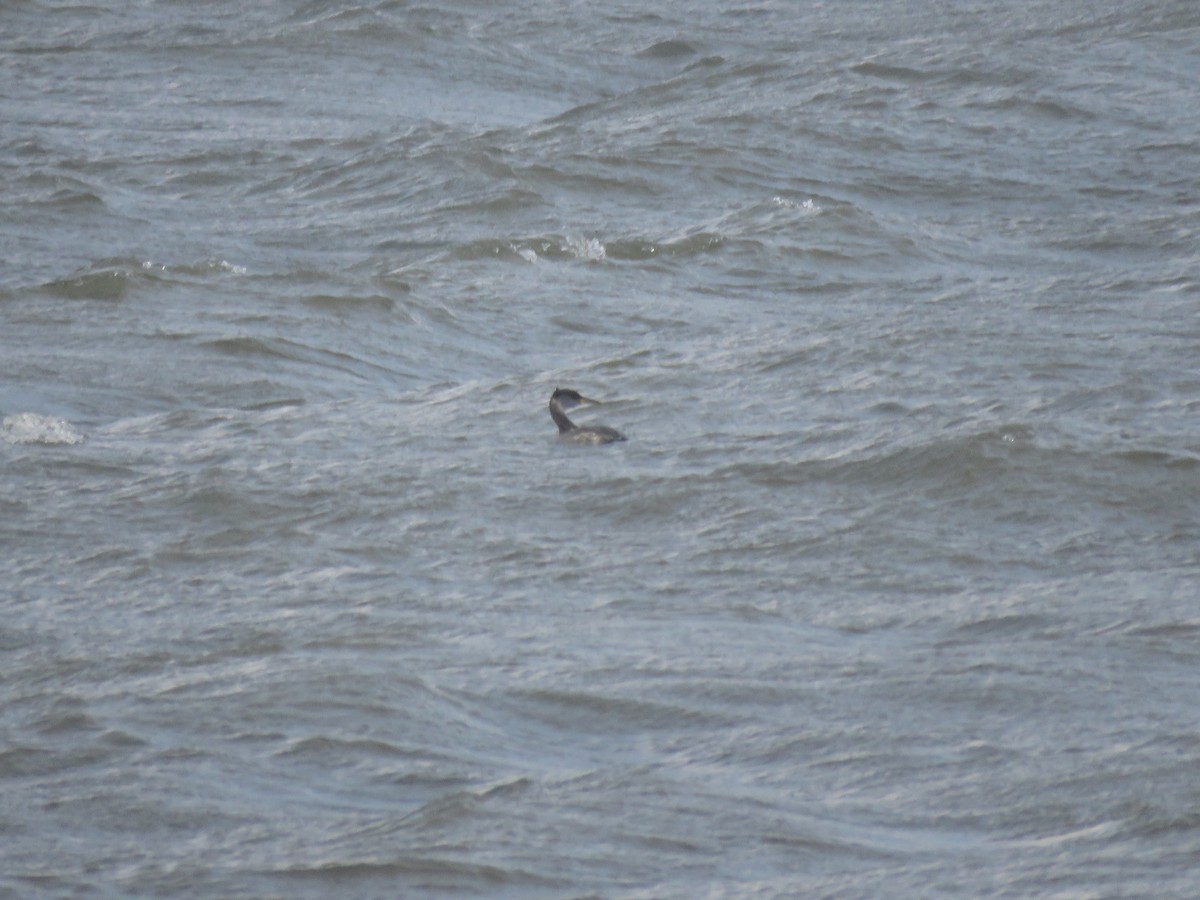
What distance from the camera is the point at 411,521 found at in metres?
10.3

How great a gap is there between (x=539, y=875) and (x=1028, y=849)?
4.77 ft

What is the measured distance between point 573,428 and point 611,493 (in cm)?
78

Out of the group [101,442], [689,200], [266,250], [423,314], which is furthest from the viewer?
[689,200]

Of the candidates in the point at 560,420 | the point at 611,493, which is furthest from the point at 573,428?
the point at 611,493

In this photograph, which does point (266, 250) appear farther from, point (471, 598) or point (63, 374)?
point (471, 598)

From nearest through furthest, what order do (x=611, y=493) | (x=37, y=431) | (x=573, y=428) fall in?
(x=611, y=493) < (x=573, y=428) < (x=37, y=431)

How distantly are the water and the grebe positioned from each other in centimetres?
16

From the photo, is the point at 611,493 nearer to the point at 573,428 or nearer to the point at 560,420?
the point at 573,428

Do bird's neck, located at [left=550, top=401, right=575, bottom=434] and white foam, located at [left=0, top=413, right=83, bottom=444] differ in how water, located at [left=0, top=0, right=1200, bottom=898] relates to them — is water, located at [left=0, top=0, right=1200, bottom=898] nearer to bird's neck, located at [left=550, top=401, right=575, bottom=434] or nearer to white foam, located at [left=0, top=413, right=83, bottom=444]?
white foam, located at [left=0, top=413, right=83, bottom=444]

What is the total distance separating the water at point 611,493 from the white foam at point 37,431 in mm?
35

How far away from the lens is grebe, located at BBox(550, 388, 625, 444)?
1127cm

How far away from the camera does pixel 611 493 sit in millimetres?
10688

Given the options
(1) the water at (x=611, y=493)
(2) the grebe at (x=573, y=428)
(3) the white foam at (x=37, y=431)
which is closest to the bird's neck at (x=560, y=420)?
(2) the grebe at (x=573, y=428)

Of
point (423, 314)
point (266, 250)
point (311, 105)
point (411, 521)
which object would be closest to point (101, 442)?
point (411, 521)
